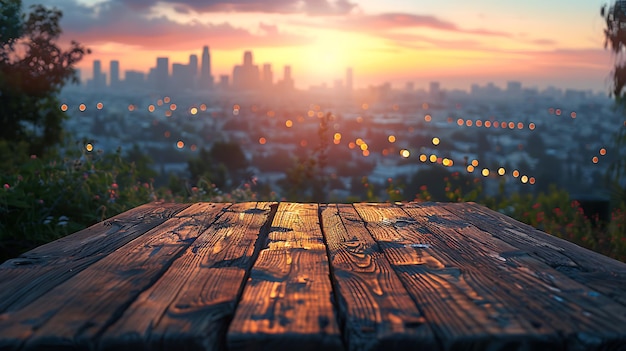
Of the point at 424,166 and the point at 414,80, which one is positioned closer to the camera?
the point at 424,166

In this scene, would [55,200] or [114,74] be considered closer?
[55,200]

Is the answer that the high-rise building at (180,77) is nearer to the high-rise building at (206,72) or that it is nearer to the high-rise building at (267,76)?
the high-rise building at (206,72)

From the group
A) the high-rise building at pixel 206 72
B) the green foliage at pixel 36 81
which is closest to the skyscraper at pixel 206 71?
the high-rise building at pixel 206 72

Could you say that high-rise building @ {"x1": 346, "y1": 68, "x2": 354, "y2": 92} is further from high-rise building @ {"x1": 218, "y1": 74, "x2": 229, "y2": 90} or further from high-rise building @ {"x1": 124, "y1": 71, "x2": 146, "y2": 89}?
high-rise building @ {"x1": 124, "y1": 71, "x2": 146, "y2": 89}

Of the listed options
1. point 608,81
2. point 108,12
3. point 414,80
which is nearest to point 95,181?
point 608,81

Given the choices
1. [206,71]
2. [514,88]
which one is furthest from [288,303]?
[514,88]

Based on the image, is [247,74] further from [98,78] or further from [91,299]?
[91,299]

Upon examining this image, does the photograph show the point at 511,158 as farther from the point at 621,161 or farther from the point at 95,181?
the point at 95,181
